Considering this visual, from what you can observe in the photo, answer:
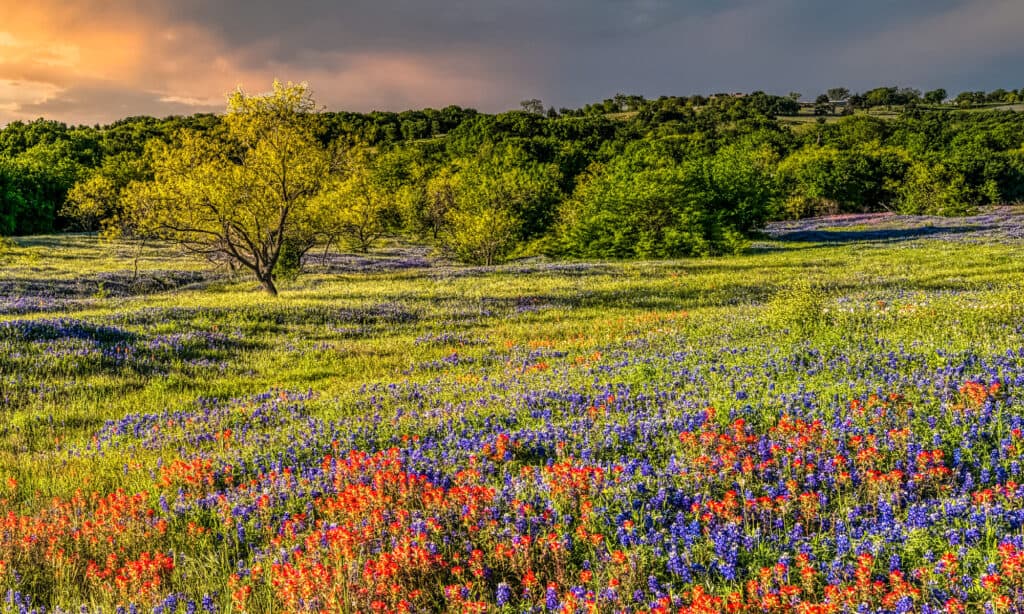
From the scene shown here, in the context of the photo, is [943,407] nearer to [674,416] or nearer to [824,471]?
[824,471]

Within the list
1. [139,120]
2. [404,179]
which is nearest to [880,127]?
[404,179]

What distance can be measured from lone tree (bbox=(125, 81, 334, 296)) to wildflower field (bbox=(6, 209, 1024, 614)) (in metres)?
12.4

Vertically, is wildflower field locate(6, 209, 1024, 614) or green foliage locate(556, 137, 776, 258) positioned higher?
green foliage locate(556, 137, 776, 258)

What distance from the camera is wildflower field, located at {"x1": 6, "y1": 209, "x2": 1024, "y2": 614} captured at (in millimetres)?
3541

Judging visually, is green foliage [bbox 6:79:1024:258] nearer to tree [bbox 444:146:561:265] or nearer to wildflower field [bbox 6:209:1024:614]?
tree [bbox 444:146:561:265]

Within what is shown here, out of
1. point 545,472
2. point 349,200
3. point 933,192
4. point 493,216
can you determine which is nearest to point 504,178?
point 493,216

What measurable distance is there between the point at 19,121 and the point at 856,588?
156428 mm

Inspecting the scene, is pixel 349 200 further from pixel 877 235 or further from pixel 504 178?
pixel 877 235

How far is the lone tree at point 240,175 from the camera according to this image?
24422mm

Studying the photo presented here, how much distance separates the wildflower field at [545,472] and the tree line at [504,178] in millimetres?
14236

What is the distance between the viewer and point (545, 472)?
4.84 m

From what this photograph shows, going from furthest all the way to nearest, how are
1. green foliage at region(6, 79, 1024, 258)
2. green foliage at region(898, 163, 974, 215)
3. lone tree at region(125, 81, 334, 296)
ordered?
green foliage at region(898, 163, 974, 215)
green foliage at region(6, 79, 1024, 258)
lone tree at region(125, 81, 334, 296)

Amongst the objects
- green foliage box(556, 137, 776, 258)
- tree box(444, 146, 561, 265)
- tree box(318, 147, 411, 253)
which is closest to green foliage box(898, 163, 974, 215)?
green foliage box(556, 137, 776, 258)

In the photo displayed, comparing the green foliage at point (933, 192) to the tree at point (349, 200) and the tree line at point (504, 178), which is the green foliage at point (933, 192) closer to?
the tree line at point (504, 178)
